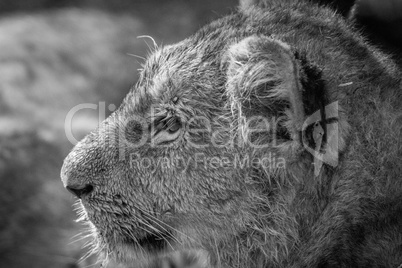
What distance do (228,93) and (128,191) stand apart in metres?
0.83

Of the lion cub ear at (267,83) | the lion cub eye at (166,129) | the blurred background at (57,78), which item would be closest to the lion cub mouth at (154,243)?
the lion cub eye at (166,129)

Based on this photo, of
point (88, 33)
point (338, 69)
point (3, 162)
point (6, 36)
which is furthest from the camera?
point (88, 33)

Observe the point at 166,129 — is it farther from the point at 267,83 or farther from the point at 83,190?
the point at 267,83

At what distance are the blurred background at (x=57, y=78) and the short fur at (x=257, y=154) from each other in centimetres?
94

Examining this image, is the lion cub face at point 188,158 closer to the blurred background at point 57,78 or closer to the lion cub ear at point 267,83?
the lion cub ear at point 267,83

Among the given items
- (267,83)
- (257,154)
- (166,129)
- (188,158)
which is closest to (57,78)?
(166,129)

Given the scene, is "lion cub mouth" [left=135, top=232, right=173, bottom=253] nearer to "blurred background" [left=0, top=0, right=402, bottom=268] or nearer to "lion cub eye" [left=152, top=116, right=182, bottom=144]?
"lion cub eye" [left=152, top=116, right=182, bottom=144]

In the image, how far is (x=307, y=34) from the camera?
357 centimetres

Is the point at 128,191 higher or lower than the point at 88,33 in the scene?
lower

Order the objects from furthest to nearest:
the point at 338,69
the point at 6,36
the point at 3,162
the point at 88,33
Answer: the point at 88,33 → the point at 6,36 → the point at 3,162 → the point at 338,69

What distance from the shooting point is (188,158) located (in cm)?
361

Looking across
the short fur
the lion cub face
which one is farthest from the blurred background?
the lion cub face

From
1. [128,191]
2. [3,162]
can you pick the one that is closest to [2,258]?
[3,162]

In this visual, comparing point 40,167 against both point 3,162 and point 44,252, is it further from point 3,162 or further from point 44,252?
point 44,252
